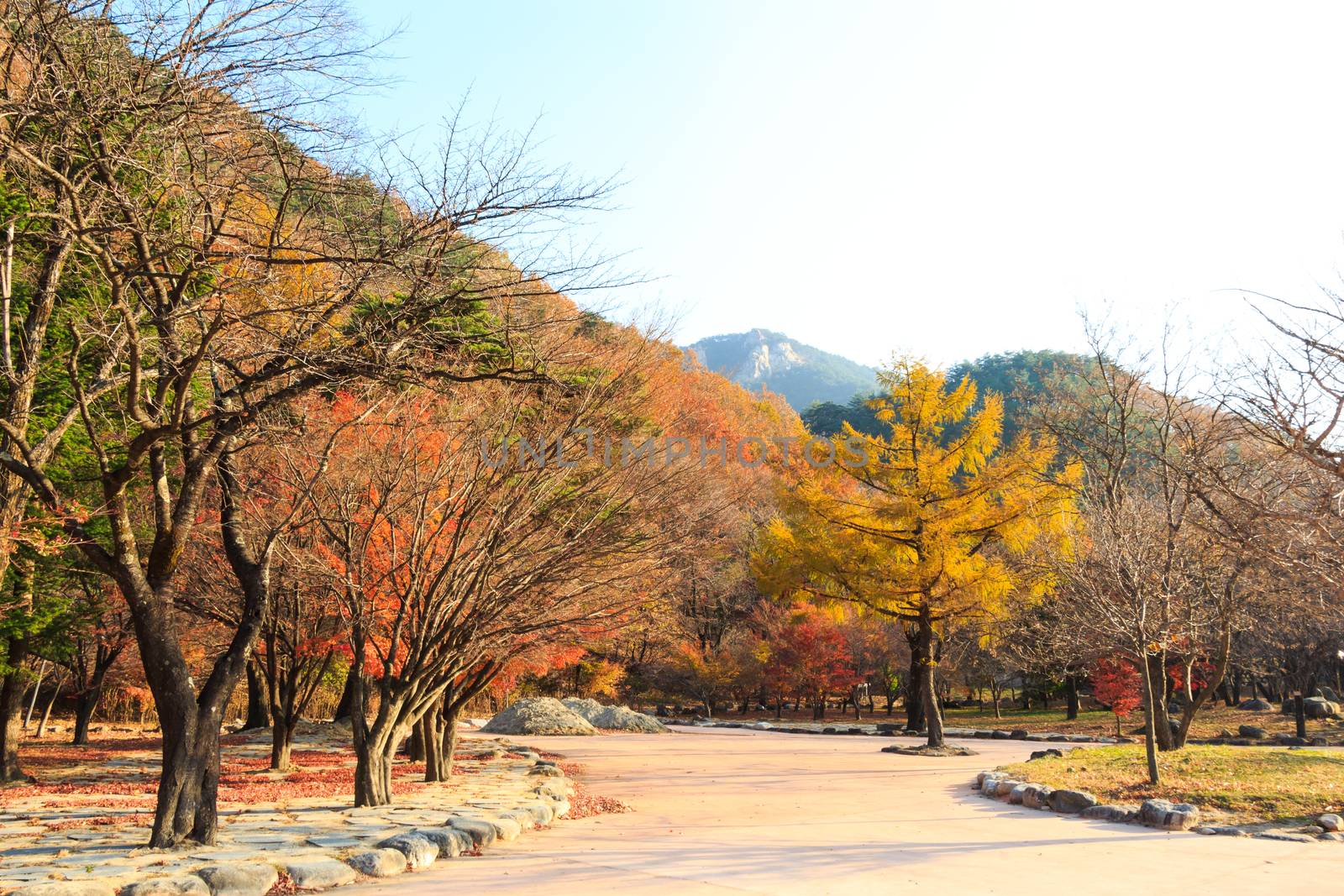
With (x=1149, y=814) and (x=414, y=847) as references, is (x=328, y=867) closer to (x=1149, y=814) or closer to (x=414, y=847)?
(x=414, y=847)

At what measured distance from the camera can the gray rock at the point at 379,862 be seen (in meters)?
6.76

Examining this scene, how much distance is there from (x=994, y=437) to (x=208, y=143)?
57.3ft

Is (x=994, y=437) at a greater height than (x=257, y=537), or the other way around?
(x=994, y=437)

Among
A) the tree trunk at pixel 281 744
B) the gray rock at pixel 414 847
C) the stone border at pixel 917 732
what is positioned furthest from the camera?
the stone border at pixel 917 732

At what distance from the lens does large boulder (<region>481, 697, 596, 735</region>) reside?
1024 inches

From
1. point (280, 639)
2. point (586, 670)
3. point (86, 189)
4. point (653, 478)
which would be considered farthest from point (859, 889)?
point (586, 670)

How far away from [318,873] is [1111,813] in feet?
25.8

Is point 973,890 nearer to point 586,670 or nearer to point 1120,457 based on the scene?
point 1120,457

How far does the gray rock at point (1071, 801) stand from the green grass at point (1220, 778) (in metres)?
0.43

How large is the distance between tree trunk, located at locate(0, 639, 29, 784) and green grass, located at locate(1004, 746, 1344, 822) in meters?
13.6

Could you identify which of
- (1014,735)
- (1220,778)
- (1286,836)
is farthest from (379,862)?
(1014,735)

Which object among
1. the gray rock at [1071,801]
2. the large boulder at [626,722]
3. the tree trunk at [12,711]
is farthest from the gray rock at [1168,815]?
the large boulder at [626,722]

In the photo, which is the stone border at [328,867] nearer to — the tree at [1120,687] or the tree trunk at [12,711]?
the tree trunk at [12,711]

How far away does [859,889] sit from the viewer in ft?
21.1
